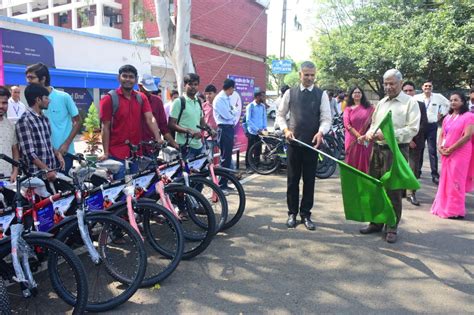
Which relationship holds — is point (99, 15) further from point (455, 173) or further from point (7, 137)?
point (455, 173)

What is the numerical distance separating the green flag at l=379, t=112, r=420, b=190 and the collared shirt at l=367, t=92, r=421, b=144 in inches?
7.0

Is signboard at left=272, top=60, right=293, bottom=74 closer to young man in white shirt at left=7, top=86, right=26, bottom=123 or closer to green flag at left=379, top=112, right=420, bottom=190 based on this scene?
young man in white shirt at left=7, top=86, right=26, bottom=123

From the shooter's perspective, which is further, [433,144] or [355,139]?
[433,144]

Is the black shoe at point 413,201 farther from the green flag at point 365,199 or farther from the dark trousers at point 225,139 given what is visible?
the dark trousers at point 225,139

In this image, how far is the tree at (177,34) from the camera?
8.00 m

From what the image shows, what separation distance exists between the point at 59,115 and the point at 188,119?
1572 millimetres

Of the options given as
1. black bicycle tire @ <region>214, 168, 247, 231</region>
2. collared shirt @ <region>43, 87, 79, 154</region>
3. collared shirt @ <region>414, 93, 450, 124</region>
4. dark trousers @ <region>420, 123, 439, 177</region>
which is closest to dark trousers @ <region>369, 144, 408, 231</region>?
black bicycle tire @ <region>214, 168, 247, 231</region>

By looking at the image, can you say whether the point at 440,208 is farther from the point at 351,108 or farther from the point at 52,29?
the point at 52,29

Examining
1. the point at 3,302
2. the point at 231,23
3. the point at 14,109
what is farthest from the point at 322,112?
the point at 231,23

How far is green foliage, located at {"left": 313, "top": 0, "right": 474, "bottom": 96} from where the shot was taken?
17.8 metres

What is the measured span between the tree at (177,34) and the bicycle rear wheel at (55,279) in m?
5.77

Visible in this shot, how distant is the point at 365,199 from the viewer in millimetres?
4227

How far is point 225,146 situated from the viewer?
6.84 meters

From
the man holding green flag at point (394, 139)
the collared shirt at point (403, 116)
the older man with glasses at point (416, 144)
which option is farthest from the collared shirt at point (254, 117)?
the collared shirt at point (403, 116)
